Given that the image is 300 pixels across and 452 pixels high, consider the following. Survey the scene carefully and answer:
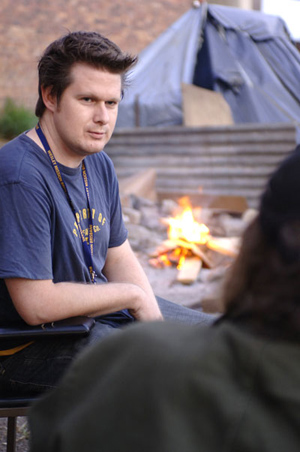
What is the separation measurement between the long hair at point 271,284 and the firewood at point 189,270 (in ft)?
14.8

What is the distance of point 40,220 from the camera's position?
2.04 metres

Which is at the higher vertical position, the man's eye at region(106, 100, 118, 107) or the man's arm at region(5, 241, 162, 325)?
the man's eye at region(106, 100, 118, 107)

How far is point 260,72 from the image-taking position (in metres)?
10.7

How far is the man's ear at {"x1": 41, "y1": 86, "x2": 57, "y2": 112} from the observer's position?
7.65 feet

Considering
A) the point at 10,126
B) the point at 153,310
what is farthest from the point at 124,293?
the point at 10,126

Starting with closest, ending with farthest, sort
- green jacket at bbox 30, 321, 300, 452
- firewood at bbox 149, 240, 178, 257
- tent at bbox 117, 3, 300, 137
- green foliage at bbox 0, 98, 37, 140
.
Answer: green jacket at bbox 30, 321, 300, 452, firewood at bbox 149, 240, 178, 257, tent at bbox 117, 3, 300, 137, green foliage at bbox 0, 98, 37, 140

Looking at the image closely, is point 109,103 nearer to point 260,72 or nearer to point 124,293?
point 124,293

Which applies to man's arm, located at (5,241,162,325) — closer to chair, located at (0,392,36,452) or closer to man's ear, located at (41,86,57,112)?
chair, located at (0,392,36,452)

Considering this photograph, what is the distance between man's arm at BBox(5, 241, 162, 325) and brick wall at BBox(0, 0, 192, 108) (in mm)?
11366

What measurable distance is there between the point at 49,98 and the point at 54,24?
11.6 meters

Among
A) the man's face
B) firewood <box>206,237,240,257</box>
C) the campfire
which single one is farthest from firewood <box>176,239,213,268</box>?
the man's face

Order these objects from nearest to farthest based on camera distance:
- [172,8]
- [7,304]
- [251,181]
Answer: [7,304] → [251,181] → [172,8]

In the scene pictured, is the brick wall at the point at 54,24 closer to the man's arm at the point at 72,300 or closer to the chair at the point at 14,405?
the man's arm at the point at 72,300

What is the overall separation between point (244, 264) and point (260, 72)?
10.3 meters
